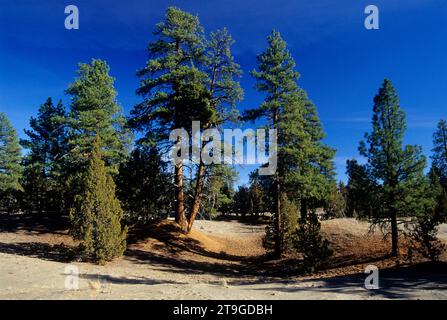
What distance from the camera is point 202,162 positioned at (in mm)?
24969

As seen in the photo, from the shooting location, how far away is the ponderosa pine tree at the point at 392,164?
720 inches

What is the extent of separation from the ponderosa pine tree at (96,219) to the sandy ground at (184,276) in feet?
2.95

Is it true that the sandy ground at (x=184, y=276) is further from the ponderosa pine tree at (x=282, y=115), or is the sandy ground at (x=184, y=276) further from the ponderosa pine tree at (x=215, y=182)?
the ponderosa pine tree at (x=282, y=115)

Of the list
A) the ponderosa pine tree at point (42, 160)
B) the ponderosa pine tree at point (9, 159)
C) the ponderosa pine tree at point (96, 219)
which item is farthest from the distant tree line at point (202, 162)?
the ponderosa pine tree at point (9, 159)

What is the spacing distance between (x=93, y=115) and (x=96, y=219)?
1264 cm

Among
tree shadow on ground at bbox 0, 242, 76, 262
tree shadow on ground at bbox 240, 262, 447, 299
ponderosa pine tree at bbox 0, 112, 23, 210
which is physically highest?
ponderosa pine tree at bbox 0, 112, 23, 210

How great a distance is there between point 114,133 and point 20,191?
21971 millimetres

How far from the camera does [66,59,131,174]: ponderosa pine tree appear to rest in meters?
26.5

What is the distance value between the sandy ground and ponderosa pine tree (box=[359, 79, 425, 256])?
3.41 meters

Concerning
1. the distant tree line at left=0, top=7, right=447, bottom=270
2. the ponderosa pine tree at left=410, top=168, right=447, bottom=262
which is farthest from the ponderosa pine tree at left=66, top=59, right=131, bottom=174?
the ponderosa pine tree at left=410, top=168, right=447, bottom=262

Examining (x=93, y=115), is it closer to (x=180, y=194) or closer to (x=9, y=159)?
(x=180, y=194)

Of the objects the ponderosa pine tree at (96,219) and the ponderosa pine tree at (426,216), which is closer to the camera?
the ponderosa pine tree at (426,216)

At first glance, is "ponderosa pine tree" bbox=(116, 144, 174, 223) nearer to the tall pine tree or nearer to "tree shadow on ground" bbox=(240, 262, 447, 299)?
"tree shadow on ground" bbox=(240, 262, 447, 299)
